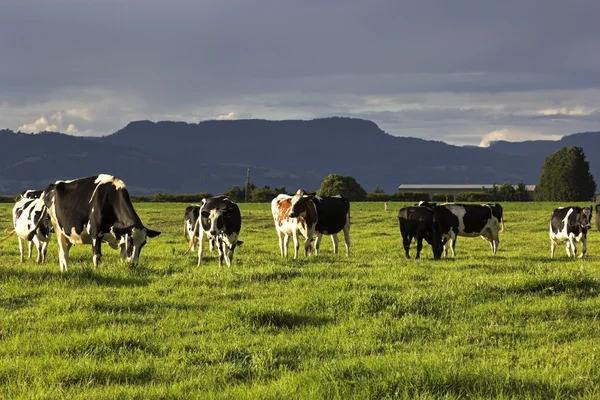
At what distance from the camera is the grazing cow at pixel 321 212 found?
21969 mm

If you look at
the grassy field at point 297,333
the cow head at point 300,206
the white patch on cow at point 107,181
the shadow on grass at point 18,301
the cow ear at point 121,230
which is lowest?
the grassy field at point 297,333

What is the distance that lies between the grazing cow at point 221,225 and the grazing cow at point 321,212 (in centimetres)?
297

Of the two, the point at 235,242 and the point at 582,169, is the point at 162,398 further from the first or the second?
the point at 582,169

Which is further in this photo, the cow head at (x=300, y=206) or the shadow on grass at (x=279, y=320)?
the cow head at (x=300, y=206)

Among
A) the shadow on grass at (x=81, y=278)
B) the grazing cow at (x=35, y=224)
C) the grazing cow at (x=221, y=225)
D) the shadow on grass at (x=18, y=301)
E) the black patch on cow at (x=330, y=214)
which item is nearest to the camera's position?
the shadow on grass at (x=18, y=301)

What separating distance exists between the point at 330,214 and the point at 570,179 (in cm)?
12868

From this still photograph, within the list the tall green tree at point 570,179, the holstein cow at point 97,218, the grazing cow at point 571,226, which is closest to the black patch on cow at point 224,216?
the holstein cow at point 97,218

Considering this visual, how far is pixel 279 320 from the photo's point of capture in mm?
10281

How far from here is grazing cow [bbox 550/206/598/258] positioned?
2403 centimetres

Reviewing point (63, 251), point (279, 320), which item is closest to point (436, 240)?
point (63, 251)

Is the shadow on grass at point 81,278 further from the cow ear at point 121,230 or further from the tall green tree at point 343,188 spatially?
the tall green tree at point 343,188

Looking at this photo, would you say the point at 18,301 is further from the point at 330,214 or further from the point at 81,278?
the point at 330,214

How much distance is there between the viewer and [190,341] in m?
9.01

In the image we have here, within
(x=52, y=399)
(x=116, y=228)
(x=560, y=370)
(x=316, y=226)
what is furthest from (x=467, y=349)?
(x=316, y=226)
